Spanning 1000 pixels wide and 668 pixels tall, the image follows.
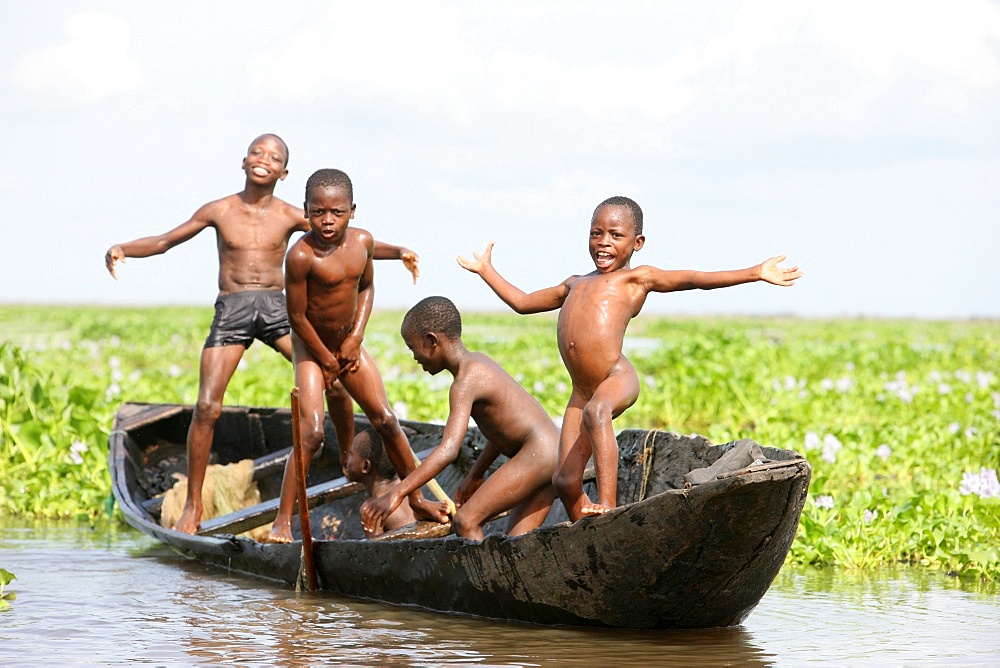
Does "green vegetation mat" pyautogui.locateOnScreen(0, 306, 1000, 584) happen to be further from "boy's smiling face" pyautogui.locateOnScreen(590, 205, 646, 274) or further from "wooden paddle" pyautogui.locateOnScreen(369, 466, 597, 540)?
"boy's smiling face" pyautogui.locateOnScreen(590, 205, 646, 274)

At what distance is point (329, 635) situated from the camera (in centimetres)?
568

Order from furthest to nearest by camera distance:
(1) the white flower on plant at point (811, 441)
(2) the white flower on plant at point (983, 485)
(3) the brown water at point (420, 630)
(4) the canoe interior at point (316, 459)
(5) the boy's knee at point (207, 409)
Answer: (1) the white flower on plant at point (811, 441) → (5) the boy's knee at point (207, 409) → (2) the white flower on plant at point (983, 485) → (4) the canoe interior at point (316, 459) → (3) the brown water at point (420, 630)

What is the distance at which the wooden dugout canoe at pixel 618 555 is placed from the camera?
5016mm

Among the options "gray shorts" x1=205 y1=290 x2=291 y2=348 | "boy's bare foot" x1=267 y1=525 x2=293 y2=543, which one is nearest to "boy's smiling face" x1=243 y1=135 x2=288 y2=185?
"gray shorts" x1=205 y1=290 x2=291 y2=348

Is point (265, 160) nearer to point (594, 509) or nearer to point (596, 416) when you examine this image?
point (596, 416)

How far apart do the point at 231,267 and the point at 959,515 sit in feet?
15.2

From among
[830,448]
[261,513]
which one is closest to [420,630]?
[261,513]

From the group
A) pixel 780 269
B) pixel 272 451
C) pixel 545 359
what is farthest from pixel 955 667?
pixel 545 359

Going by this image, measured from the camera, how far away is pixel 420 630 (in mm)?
5766

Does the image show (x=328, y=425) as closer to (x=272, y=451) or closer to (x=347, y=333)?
(x=272, y=451)

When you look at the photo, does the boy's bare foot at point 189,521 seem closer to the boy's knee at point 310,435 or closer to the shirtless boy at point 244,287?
the shirtless boy at point 244,287

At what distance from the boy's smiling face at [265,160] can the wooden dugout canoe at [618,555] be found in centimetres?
191

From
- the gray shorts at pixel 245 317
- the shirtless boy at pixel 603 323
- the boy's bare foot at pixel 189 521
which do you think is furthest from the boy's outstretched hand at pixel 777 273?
the boy's bare foot at pixel 189 521

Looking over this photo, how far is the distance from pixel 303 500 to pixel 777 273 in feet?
8.25
